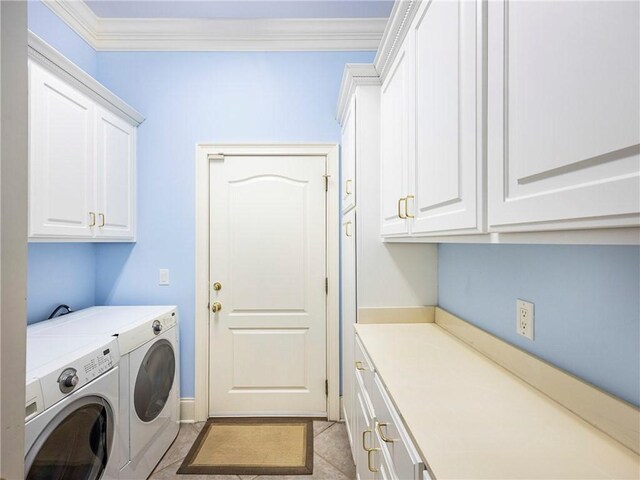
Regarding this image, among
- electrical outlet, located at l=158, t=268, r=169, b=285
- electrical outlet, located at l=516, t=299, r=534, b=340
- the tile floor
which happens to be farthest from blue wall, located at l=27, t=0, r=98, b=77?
electrical outlet, located at l=516, t=299, r=534, b=340

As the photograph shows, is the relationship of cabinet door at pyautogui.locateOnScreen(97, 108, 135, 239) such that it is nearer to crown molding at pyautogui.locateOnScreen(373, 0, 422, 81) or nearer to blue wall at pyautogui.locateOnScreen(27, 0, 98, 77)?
blue wall at pyautogui.locateOnScreen(27, 0, 98, 77)

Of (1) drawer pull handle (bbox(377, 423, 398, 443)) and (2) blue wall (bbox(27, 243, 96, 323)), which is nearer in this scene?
(1) drawer pull handle (bbox(377, 423, 398, 443))

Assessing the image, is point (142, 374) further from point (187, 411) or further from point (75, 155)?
point (75, 155)

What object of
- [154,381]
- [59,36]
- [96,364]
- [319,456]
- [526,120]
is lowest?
[319,456]

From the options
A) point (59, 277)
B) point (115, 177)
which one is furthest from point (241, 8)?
point (59, 277)

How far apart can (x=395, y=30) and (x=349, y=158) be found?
756 millimetres

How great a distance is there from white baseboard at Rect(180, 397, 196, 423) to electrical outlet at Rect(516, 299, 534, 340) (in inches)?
88.0

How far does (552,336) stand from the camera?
0.96 meters

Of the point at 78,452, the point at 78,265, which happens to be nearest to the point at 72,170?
the point at 78,265

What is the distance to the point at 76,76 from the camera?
1.72 metres

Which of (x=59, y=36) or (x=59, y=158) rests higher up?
(x=59, y=36)

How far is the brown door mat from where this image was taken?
1.85m

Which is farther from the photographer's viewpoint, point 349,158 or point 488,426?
point 349,158

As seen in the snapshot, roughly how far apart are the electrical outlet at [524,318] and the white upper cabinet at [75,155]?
2098 mm
